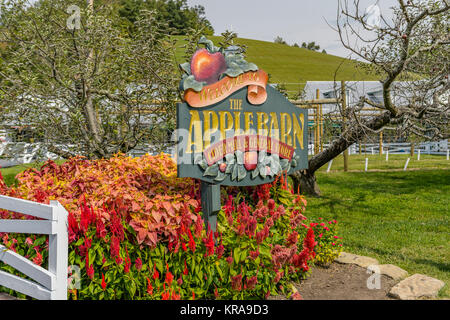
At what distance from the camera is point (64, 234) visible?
3.42 m

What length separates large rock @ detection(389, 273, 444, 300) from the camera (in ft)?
→ 12.8

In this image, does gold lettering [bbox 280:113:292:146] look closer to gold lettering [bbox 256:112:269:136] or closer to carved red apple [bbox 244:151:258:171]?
gold lettering [bbox 256:112:269:136]

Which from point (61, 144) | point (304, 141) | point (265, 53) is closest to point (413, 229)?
point (304, 141)

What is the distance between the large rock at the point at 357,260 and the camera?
481 centimetres

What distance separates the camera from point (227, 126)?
14.1 feet

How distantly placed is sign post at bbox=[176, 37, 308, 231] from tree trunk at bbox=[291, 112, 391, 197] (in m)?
2.52

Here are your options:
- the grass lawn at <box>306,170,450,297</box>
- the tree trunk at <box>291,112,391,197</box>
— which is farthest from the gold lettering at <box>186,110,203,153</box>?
the tree trunk at <box>291,112,391,197</box>

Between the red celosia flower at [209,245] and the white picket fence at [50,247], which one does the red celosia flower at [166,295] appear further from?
the white picket fence at [50,247]

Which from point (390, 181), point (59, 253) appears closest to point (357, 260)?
point (59, 253)

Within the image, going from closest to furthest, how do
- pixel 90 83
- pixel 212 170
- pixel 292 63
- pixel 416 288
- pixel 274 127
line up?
pixel 416 288 < pixel 212 170 < pixel 274 127 < pixel 90 83 < pixel 292 63

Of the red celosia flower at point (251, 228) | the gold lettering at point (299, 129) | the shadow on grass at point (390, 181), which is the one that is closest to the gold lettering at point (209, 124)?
the red celosia flower at point (251, 228)

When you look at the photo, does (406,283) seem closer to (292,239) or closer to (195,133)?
(292,239)

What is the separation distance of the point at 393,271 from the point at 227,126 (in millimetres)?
2403

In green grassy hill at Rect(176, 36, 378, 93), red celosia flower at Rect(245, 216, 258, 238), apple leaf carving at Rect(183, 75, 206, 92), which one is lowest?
red celosia flower at Rect(245, 216, 258, 238)
